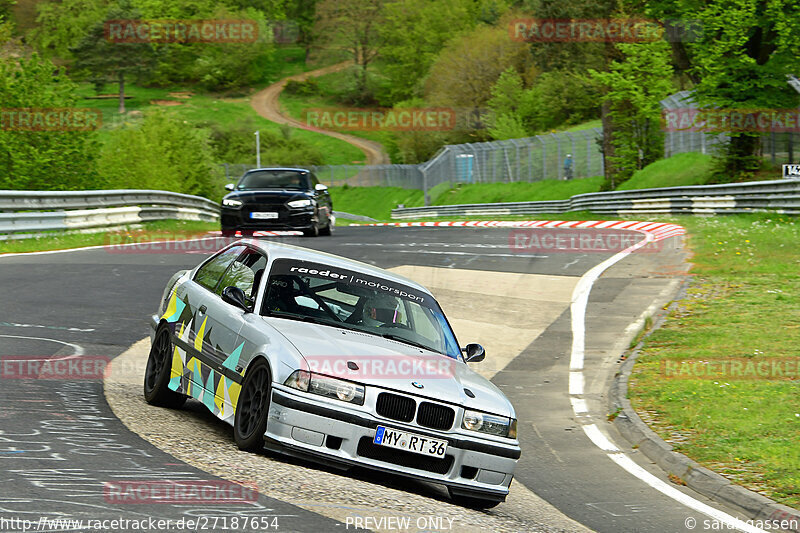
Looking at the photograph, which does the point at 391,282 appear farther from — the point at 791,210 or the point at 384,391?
the point at 791,210

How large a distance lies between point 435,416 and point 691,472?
284 centimetres

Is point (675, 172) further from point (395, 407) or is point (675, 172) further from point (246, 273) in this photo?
point (395, 407)

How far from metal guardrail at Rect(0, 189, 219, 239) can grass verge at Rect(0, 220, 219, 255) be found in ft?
0.57

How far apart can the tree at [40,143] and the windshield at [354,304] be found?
1095 inches

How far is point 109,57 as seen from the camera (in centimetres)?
14712

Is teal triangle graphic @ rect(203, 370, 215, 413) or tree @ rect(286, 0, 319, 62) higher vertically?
tree @ rect(286, 0, 319, 62)

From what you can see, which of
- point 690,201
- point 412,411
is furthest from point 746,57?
point 412,411

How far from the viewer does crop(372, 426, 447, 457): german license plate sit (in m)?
6.72

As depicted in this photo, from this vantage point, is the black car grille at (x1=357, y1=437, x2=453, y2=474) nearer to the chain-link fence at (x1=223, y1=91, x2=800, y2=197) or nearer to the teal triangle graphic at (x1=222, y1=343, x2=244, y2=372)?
the teal triangle graphic at (x1=222, y1=343, x2=244, y2=372)

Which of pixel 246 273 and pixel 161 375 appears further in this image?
pixel 161 375

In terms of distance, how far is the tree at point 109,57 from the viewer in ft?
475

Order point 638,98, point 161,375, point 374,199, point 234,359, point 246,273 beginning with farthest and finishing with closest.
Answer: point 374,199, point 638,98, point 161,375, point 246,273, point 234,359

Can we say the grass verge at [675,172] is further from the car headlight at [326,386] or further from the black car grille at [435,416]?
the car headlight at [326,386]

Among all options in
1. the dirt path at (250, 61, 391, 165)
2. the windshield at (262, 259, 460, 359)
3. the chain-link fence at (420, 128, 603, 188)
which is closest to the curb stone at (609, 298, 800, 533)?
the windshield at (262, 259, 460, 359)
